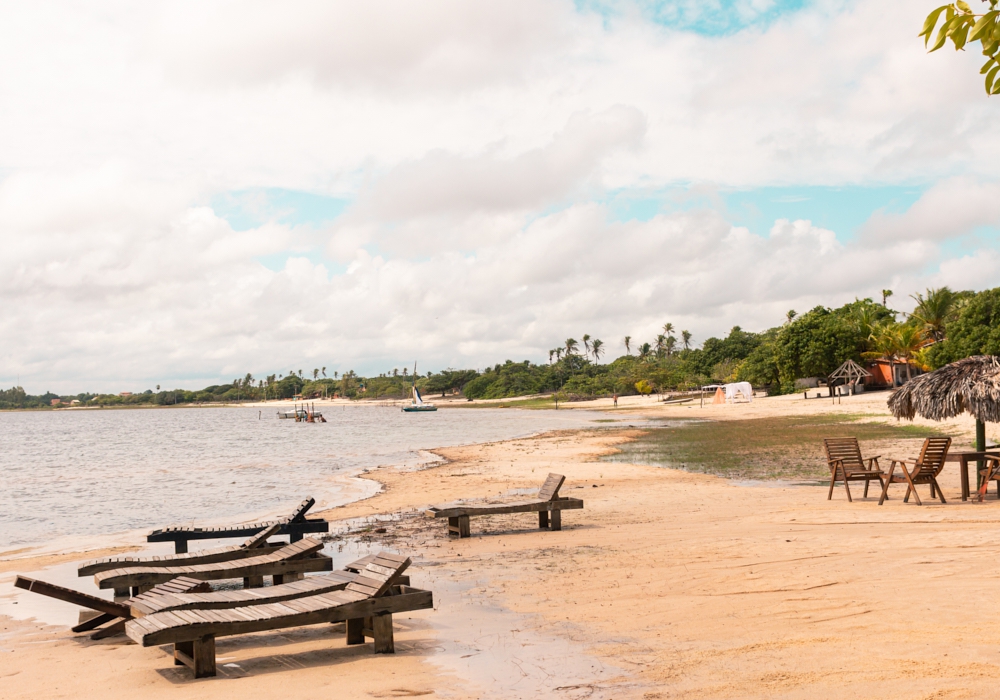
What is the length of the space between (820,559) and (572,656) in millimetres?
3959

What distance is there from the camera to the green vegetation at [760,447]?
2030cm

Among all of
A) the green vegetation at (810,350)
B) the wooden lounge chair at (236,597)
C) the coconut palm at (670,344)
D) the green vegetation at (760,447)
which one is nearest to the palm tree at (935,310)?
the green vegetation at (810,350)

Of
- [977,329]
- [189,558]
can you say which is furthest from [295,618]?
[977,329]

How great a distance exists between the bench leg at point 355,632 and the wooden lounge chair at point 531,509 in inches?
193

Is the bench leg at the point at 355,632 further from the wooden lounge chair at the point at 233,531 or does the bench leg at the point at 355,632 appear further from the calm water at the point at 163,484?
the calm water at the point at 163,484

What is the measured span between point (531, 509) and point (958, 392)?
7.99 m

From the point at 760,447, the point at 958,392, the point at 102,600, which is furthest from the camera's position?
the point at 760,447

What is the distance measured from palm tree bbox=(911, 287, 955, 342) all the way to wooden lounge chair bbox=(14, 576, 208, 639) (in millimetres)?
65672

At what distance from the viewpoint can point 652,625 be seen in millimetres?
6574

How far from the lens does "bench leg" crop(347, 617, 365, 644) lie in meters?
6.44

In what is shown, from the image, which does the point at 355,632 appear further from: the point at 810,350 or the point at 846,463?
the point at 810,350

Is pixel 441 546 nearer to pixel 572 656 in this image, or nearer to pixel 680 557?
pixel 680 557

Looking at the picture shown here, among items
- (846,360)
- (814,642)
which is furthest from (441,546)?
(846,360)

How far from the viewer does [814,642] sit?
230 inches
